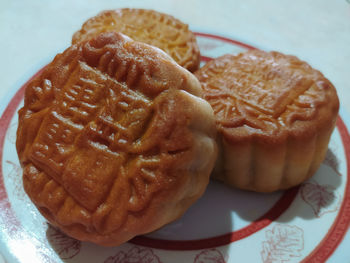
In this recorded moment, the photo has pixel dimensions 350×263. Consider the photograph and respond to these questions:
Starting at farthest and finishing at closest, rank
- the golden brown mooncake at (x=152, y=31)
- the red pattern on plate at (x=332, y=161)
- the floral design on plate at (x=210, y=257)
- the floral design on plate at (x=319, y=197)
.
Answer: the golden brown mooncake at (x=152, y=31) → the red pattern on plate at (x=332, y=161) → the floral design on plate at (x=319, y=197) → the floral design on plate at (x=210, y=257)

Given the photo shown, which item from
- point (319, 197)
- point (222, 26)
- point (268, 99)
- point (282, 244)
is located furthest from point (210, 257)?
point (222, 26)

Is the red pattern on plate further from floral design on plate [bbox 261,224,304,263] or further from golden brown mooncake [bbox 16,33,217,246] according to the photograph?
golden brown mooncake [bbox 16,33,217,246]

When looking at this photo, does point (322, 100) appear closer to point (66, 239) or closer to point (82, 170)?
point (82, 170)

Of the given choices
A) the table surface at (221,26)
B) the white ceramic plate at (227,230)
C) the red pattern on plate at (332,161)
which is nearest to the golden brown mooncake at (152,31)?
the table surface at (221,26)

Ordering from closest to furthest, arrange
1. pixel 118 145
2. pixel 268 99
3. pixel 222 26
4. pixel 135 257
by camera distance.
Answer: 1. pixel 118 145
2. pixel 135 257
3. pixel 268 99
4. pixel 222 26

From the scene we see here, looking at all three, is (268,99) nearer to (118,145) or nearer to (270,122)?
(270,122)

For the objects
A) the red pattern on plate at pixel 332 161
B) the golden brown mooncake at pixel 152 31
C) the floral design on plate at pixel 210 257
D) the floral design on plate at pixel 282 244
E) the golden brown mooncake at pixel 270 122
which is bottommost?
the floral design on plate at pixel 210 257

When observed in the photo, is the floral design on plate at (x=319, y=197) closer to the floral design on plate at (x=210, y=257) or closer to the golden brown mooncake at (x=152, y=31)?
the floral design on plate at (x=210, y=257)

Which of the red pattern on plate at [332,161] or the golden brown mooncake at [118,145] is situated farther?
the red pattern on plate at [332,161]
